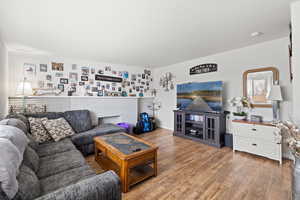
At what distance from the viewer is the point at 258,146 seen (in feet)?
7.82

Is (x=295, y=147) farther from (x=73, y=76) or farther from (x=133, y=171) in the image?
(x=73, y=76)

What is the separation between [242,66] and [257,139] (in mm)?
1596

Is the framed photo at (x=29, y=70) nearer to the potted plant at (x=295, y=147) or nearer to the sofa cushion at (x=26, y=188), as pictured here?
the sofa cushion at (x=26, y=188)

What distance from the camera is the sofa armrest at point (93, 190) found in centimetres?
78

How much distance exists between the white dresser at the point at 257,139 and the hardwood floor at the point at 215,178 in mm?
130

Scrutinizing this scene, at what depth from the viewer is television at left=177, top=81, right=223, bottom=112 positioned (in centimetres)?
304

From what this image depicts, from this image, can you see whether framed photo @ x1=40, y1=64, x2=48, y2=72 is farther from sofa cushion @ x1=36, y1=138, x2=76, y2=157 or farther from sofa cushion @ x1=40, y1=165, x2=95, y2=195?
sofa cushion @ x1=40, y1=165, x2=95, y2=195

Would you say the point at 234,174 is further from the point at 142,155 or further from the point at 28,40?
the point at 28,40

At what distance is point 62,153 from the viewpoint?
1.82m

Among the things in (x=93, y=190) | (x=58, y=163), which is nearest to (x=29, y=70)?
(x=58, y=163)

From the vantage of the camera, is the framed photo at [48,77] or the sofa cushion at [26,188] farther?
the framed photo at [48,77]

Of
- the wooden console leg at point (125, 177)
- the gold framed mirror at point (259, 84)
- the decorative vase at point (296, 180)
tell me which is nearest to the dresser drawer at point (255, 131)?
the gold framed mirror at point (259, 84)

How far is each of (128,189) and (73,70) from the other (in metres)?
3.19

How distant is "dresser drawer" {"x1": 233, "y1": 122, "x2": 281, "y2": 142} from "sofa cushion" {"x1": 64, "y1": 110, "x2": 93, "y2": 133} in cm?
334
